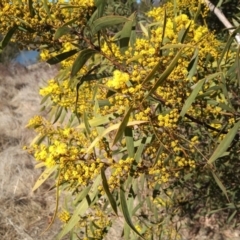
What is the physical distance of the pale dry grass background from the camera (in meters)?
3.69

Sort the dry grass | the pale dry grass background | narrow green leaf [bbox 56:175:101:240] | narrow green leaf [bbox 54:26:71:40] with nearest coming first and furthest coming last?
narrow green leaf [bbox 54:26:71:40] < narrow green leaf [bbox 56:175:101:240] < the pale dry grass background < the dry grass

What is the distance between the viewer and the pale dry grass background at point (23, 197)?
12.1ft

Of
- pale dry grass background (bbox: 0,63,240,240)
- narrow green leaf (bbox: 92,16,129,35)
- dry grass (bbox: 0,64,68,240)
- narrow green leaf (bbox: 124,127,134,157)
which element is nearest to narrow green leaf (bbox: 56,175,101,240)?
narrow green leaf (bbox: 124,127,134,157)

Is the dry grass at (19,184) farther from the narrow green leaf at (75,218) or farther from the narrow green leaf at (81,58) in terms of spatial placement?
the narrow green leaf at (81,58)

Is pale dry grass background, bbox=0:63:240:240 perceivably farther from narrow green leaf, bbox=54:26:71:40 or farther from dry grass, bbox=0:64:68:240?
narrow green leaf, bbox=54:26:71:40

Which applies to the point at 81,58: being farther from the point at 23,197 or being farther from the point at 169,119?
the point at 23,197

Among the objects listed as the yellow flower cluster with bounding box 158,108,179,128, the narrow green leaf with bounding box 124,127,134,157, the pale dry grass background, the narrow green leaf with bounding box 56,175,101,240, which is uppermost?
the yellow flower cluster with bounding box 158,108,179,128

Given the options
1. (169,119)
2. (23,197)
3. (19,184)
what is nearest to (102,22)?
(169,119)

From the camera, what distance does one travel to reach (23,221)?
439cm

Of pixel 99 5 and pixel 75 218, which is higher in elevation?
pixel 99 5

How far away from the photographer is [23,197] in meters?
4.84

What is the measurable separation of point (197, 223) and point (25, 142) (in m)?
3.67

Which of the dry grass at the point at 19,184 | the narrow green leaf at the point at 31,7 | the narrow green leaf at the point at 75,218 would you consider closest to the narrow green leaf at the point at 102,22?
the narrow green leaf at the point at 31,7

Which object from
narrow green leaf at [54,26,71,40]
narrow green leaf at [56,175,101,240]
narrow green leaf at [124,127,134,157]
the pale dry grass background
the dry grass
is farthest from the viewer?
the dry grass
